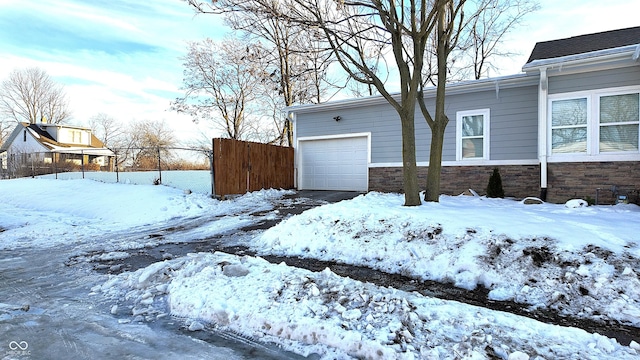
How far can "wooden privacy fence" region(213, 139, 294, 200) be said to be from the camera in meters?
10.8

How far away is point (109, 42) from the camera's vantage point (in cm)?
1483

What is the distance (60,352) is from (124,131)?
46.2m

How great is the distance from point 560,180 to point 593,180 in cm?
65

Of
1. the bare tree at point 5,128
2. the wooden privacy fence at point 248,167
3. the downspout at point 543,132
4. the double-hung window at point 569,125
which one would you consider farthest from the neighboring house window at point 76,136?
the double-hung window at point 569,125

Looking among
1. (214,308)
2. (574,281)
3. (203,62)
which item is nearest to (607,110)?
(574,281)

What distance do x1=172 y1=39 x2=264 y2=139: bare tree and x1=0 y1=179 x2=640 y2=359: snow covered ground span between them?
17441mm

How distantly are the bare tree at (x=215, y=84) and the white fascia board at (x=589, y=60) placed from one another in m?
16.7

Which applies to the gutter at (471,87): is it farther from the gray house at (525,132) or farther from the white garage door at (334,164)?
the white garage door at (334,164)

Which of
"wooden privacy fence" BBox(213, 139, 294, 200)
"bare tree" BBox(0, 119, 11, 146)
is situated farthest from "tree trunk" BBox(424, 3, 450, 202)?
"bare tree" BBox(0, 119, 11, 146)

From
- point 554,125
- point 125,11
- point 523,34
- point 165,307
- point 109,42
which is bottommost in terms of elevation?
point 165,307

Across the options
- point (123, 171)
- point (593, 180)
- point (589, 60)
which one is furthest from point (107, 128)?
point (593, 180)

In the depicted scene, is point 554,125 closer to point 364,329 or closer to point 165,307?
point 364,329

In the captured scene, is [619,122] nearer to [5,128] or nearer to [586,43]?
[586,43]

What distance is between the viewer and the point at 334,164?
13.3 meters
